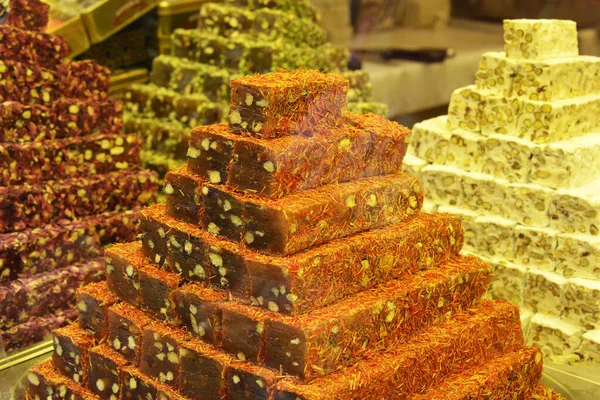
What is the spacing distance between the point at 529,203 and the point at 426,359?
4.14 feet

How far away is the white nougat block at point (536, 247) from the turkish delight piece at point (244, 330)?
162 centimetres

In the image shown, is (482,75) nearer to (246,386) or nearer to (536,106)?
(536,106)

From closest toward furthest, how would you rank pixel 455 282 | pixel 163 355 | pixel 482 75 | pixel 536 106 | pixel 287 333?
pixel 287 333 → pixel 163 355 → pixel 455 282 → pixel 536 106 → pixel 482 75

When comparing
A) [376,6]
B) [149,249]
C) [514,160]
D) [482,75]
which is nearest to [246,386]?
[149,249]

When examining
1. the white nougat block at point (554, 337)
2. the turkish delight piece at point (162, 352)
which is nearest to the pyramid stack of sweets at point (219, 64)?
the white nougat block at point (554, 337)

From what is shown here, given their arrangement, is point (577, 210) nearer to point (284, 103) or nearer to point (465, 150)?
point (465, 150)

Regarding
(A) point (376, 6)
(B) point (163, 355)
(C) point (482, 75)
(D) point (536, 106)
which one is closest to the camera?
(B) point (163, 355)

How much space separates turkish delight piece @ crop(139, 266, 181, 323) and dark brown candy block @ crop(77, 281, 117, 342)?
174 mm

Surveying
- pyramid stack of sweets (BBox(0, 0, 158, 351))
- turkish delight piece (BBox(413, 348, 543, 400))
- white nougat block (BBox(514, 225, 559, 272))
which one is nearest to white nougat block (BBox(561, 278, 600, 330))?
white nougat block (BBox(514, 225, 559, 272))

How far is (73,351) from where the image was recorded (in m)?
2.90

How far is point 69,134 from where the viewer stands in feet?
13.3

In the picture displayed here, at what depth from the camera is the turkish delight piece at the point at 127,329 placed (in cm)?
274

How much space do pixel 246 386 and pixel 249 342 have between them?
130mm

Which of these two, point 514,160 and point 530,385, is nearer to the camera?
point 530,385
